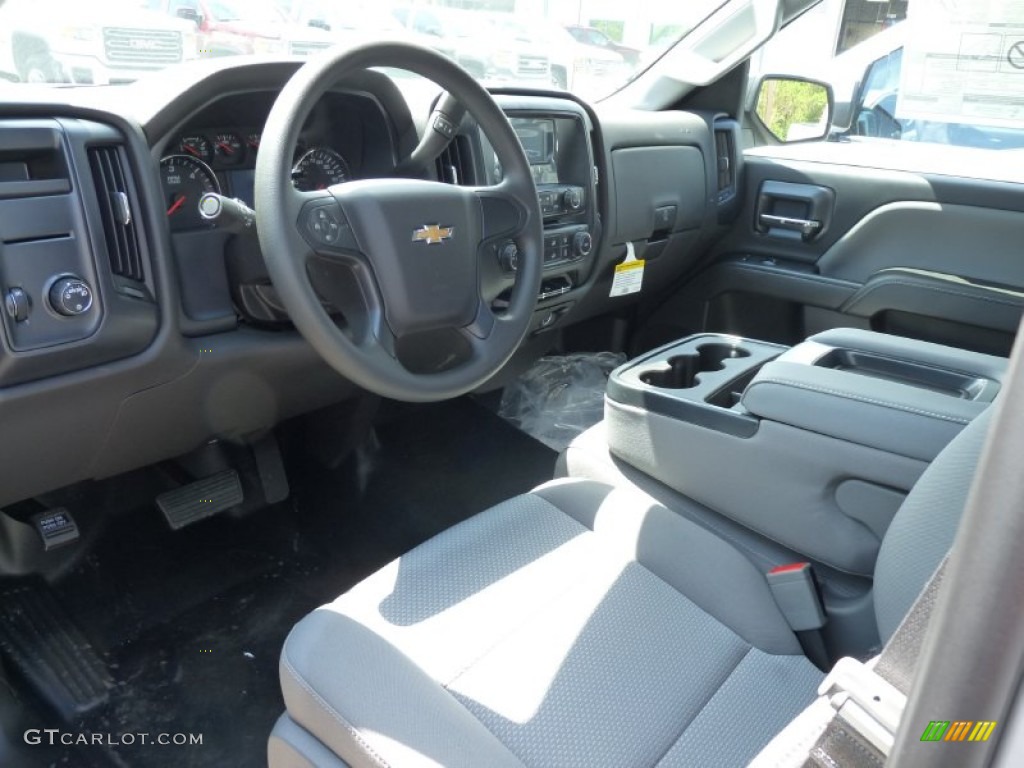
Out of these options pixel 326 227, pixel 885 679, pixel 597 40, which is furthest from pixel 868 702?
pixel 597 40

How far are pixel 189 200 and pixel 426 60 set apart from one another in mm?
459

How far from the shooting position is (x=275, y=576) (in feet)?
6.72

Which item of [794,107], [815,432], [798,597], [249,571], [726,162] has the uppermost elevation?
[794,107]

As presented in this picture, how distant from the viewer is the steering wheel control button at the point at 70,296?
1235mm

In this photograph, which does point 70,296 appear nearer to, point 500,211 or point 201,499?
point 500,211

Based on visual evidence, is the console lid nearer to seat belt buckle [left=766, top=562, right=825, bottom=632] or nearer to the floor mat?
seat belt buckle [left=766, top=562, right=825, bottom=632]

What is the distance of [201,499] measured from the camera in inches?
79.3

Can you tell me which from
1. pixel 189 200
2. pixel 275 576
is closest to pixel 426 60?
pixel 189 200

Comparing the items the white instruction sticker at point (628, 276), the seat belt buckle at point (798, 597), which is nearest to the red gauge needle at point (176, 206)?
the seat belt buckle at point (798, 597)

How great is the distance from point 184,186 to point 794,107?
2.02 m

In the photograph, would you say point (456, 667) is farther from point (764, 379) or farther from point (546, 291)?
point (546, 291)

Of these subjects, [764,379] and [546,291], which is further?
[546,291]

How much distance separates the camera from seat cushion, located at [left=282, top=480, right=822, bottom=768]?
96 cm

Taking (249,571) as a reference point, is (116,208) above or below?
above
